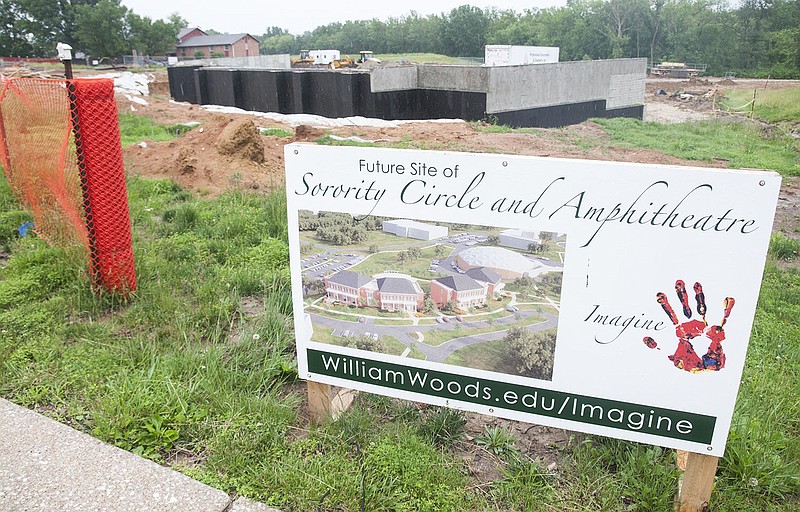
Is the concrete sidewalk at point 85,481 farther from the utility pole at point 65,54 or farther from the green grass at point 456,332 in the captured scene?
the utility pole at point 65,54

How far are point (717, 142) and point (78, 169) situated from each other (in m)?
19.1

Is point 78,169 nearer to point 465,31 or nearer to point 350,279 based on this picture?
point 350,279

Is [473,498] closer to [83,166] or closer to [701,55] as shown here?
[83,166]

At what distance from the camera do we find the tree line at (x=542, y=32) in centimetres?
5184

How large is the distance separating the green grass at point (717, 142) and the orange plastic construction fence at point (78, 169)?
13.2 m

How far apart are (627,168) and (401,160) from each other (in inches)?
36.5

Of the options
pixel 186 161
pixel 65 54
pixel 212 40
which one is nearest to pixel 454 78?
pixel 186 161

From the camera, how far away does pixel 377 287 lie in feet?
9.70

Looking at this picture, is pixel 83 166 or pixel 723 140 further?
pixel 723 140

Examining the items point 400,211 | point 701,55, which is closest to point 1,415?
point 400,211

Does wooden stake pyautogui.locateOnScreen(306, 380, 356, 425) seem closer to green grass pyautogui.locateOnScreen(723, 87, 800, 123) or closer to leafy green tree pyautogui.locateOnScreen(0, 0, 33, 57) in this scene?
green grass pyautogui.locateOnScreen(723, 87, 800, 123)

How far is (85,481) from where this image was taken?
280cm

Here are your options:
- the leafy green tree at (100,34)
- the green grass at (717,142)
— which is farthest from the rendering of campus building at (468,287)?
the leafy green tree at (100,34)

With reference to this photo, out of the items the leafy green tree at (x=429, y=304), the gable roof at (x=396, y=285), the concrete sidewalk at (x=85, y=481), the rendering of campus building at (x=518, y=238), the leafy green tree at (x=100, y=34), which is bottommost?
the concrete sidewalk at (x=85, y=481)
